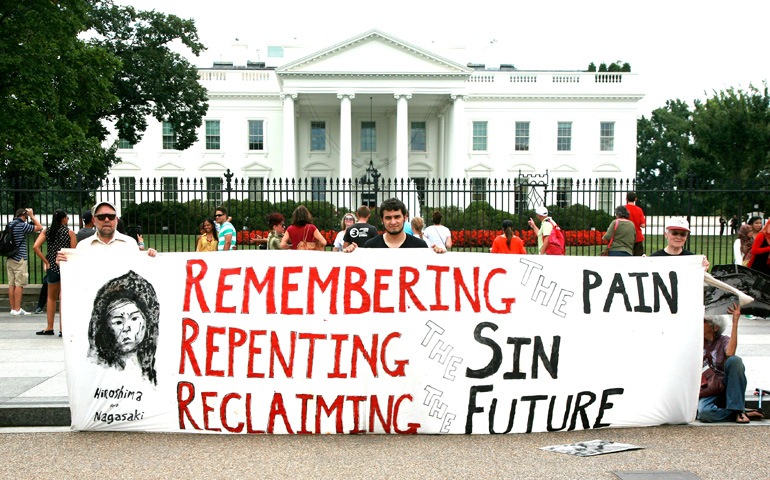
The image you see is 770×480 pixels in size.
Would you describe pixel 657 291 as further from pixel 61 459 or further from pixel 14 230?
pixel 14 230

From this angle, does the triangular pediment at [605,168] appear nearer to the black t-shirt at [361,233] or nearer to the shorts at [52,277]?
the black t-shirt at [361,233]

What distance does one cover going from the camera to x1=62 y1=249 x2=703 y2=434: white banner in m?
5.09

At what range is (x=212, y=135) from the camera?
5169 cm

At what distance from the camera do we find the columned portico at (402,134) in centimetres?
4622

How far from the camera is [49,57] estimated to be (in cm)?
2297

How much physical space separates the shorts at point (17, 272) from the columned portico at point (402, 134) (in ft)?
117

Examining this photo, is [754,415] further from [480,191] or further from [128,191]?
[128,191]

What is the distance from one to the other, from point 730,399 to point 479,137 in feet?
155

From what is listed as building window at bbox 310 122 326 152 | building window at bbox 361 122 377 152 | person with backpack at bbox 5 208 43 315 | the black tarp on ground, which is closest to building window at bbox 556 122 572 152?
building window at bbox 361 122 377 152

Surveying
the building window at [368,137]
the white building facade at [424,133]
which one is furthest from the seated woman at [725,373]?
the building window at [368,137]

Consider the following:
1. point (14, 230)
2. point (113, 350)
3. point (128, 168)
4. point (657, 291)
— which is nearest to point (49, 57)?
point (14, 230)

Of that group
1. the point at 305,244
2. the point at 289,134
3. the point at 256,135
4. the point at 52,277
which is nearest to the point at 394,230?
the point at 305,244

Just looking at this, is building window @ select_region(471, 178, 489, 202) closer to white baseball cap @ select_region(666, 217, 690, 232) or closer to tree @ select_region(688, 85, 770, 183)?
white baseball cap @ select_region(666, 217, 690, 232)

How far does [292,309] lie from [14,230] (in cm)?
784
